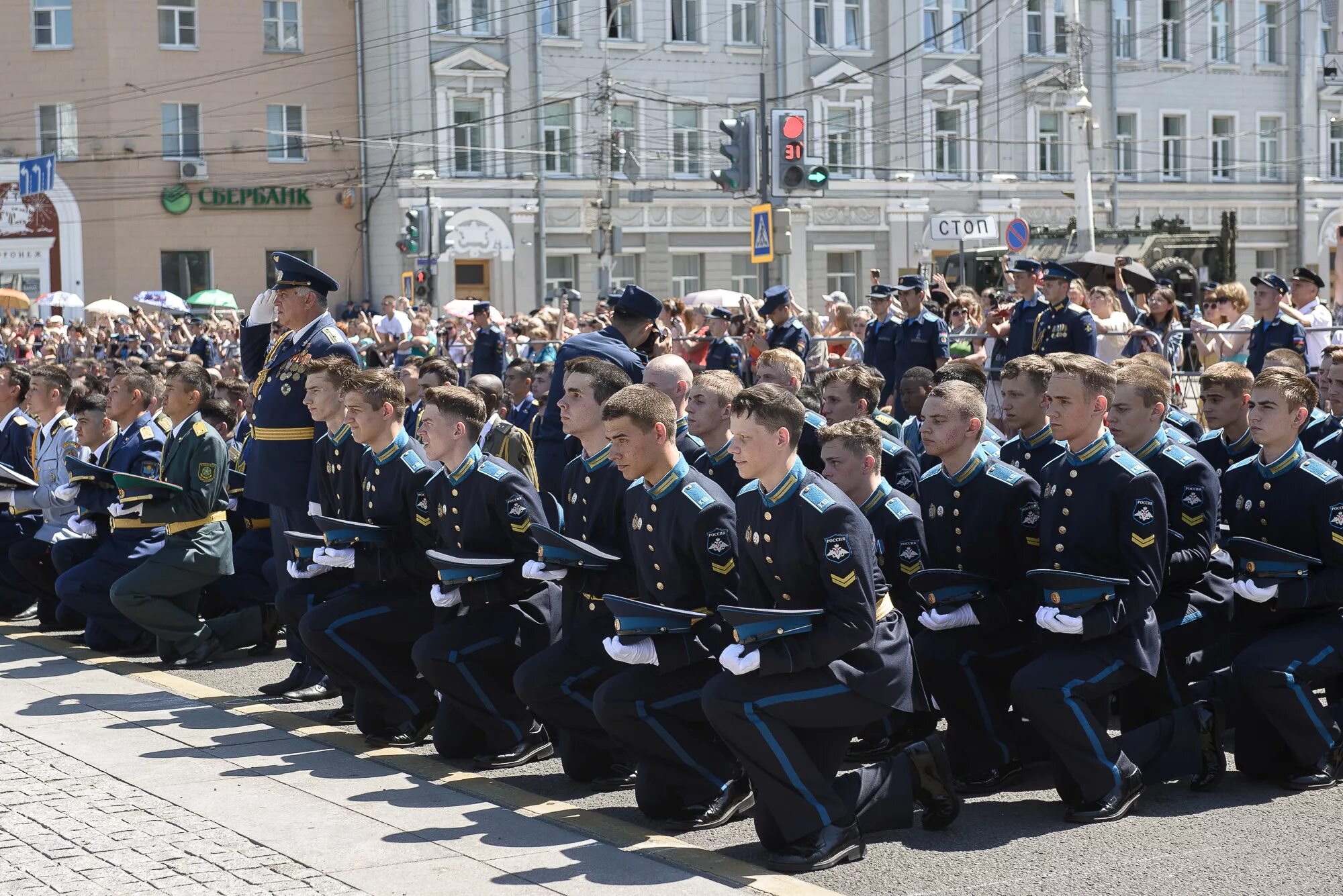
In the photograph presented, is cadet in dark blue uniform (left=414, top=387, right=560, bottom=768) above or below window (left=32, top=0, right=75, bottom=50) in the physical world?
below

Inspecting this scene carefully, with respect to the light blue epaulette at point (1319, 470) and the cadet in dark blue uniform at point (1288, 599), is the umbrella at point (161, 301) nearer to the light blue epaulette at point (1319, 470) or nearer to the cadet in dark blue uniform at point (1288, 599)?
the cadet in dark blue uniform at point (1288, 599)

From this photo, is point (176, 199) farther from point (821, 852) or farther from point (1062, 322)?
point (821, 852)

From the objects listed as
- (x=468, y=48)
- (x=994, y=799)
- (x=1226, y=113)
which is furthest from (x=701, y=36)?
(x=994, y=799)

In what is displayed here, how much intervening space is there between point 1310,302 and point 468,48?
3089cm

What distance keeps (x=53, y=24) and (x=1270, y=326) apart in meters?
36.1

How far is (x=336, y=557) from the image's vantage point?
7.75 m

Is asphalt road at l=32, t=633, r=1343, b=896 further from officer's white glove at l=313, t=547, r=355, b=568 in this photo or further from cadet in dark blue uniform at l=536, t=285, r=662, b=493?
cadet in dark blue uniform at l=536, t=285, r=662, b=493

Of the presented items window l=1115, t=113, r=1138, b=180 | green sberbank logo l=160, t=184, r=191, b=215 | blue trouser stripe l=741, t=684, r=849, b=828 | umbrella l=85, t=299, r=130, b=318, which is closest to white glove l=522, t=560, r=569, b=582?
blue trouser stripe l=741, t=684, r=849, b=828

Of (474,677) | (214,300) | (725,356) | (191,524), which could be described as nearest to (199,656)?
(191,524)

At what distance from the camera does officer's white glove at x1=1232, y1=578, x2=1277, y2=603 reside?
262 inches

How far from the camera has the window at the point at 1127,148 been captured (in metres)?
48.5

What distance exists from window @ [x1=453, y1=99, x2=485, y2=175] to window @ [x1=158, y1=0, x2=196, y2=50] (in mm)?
6928

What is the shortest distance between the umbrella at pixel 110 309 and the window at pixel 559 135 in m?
12.2

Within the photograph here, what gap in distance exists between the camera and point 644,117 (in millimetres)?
44281
